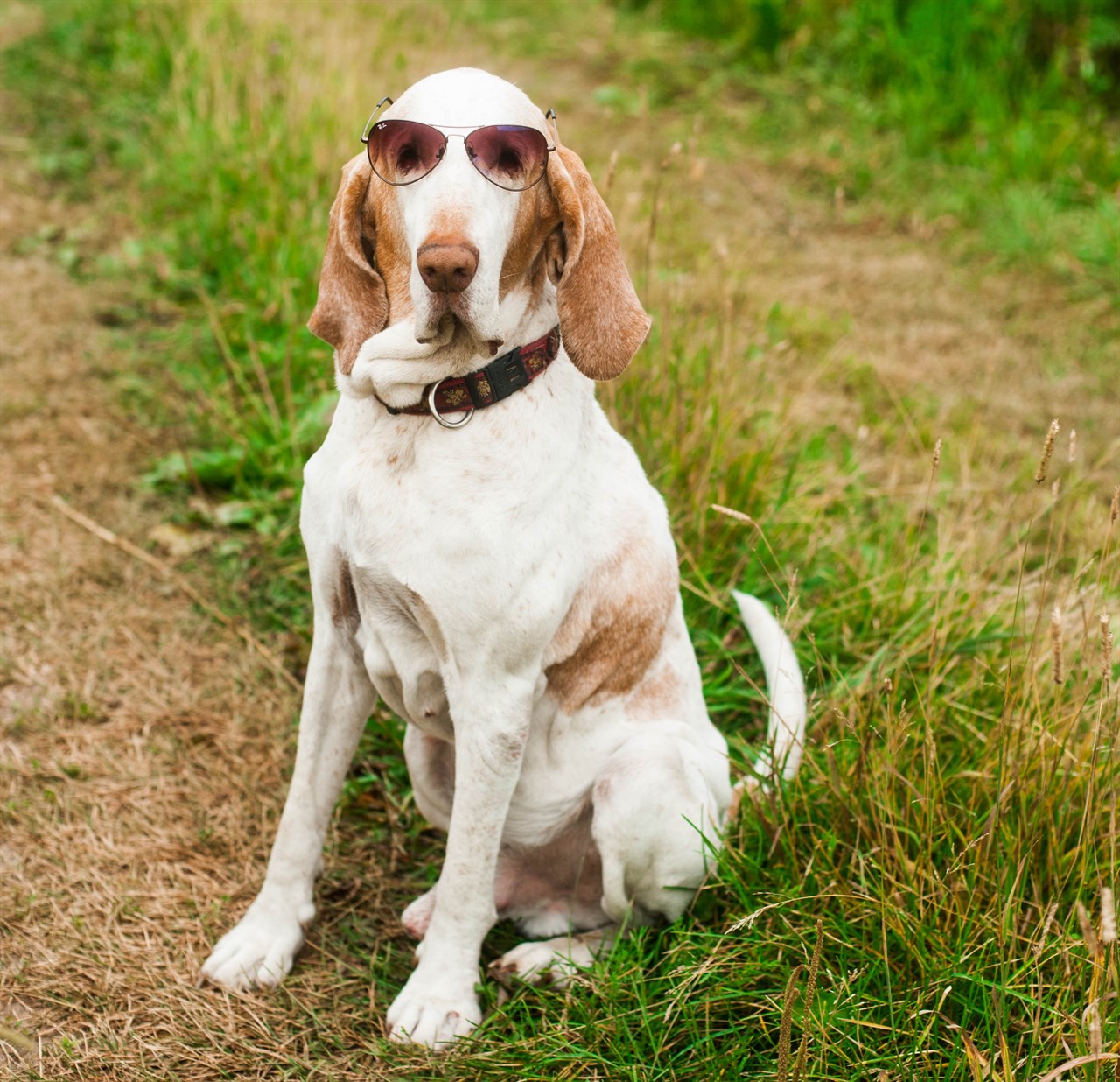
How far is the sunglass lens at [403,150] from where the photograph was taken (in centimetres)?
197

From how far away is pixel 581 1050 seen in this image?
7.13 feet

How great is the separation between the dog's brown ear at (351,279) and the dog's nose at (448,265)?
25 cm

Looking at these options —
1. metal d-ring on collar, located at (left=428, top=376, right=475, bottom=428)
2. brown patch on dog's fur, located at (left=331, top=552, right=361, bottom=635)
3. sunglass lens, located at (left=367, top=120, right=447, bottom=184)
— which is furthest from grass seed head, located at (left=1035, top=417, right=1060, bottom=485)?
brown patch on dog's fur, located at (left=331, top=552, right=361, bottom=635)

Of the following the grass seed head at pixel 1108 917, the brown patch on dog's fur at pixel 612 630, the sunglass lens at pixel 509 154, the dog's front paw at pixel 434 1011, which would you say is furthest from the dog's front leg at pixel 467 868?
the grass seed head at pixel 1108 917

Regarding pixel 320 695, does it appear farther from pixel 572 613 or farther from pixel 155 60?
pixel 155 60

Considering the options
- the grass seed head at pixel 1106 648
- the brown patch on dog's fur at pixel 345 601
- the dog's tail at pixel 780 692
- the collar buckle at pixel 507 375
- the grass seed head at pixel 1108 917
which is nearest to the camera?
the grass seed head at pixel 1108 917

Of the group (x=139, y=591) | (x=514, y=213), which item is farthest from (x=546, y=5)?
(x=514, y=213)

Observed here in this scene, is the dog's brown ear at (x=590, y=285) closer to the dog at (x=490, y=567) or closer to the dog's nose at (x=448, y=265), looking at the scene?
the dog at (x=490, y=567)

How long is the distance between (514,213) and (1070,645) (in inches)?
75.3

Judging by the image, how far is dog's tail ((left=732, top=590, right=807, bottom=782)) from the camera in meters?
2.56

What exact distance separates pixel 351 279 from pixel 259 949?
139 centimetres

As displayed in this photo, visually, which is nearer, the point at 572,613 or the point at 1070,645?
the point at 572,613

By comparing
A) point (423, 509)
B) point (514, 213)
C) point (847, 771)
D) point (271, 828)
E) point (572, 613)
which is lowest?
point (271, 828)

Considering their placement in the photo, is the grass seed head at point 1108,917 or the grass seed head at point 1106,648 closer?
the grass seed head at point 1108,917
